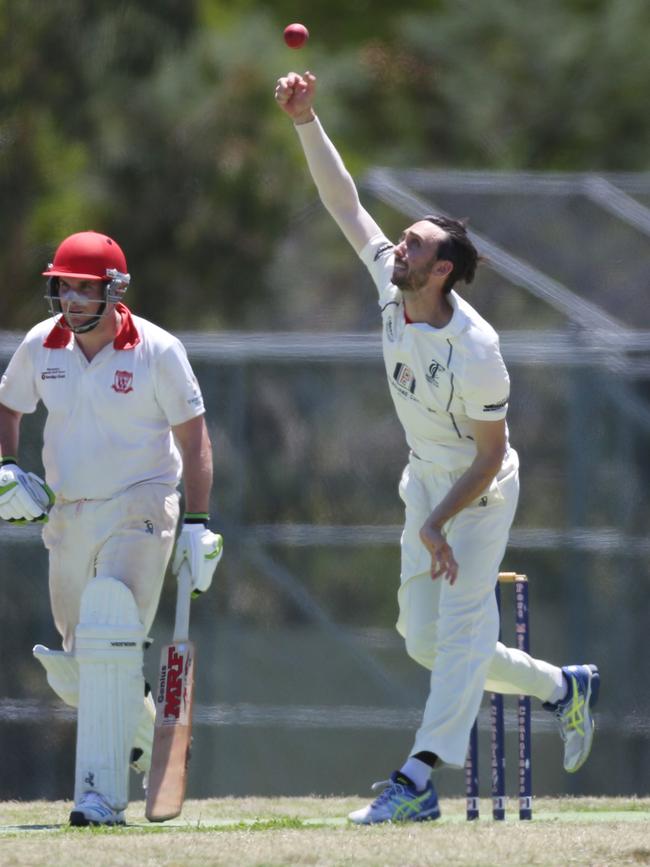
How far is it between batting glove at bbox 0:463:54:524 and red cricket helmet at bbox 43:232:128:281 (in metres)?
0.63

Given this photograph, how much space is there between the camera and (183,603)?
259 inches

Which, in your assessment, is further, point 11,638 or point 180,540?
point 11,638

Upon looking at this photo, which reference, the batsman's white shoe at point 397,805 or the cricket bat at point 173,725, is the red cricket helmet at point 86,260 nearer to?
the cricket bat at point 173,725

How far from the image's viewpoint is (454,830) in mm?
5938

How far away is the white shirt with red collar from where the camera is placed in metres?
A: 6.68

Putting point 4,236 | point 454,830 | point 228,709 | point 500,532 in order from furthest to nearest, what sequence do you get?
point 4,236 → point 228,709 → point 500,532 → point 454,830

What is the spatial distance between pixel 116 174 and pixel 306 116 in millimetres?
8949

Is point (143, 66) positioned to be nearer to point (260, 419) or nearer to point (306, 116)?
point (260, 419)

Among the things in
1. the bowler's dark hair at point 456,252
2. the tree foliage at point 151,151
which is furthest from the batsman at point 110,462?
the tree foliage at point 151,151

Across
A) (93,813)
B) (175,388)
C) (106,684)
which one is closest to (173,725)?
(106,684)

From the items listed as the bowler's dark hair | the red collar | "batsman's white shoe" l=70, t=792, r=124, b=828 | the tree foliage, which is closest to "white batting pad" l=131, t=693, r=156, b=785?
"batsman's white shoe" l=70, t=792, r=124, b=828

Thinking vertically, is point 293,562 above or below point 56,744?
above

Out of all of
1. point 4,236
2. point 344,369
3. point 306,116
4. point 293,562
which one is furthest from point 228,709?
point 4,236

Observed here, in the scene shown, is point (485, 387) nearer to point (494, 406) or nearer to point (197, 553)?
point (494, 406)
